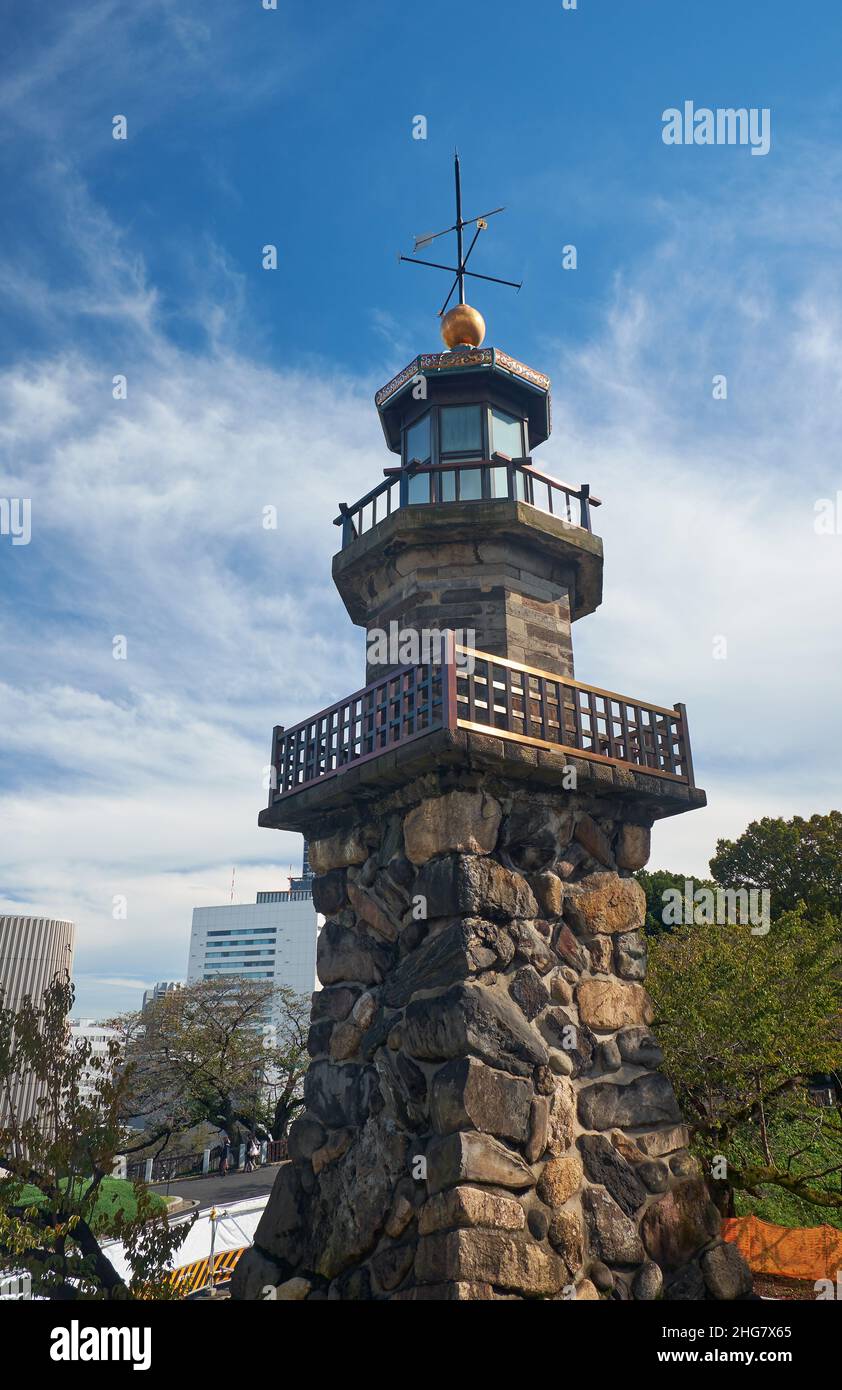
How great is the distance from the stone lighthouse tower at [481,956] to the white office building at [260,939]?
125 m

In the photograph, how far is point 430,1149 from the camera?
8.34 metres

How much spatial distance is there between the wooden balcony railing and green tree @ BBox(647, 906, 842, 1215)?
5351mm

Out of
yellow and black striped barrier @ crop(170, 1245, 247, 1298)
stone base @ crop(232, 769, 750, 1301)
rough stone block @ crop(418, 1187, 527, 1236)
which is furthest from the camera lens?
yellow and black striped barrier @ crop(170, 1245, 247, 1298)

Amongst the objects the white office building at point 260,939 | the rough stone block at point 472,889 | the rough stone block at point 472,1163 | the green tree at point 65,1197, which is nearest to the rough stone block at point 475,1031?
the rough stone block at point 472,1163

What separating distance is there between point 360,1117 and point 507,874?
3144 millimetres

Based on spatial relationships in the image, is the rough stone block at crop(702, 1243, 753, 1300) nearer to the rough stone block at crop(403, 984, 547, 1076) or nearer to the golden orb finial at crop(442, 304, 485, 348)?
the rough stone block at crop(403, 984, 547, 1076)

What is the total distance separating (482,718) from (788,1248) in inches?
393

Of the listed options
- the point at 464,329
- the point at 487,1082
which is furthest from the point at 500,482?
the point at 487,1082

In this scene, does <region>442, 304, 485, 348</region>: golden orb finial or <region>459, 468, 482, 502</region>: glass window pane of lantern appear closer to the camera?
<region>459, 468, 482, 502</region>: glass window pane of lantern

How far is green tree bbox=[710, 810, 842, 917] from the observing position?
3416 centimetres

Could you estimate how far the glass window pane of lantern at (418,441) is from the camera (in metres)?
13.1

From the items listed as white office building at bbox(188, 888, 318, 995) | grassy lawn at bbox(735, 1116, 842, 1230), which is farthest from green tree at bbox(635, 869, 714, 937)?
white office building at bbox(188, 888, 318, 995)

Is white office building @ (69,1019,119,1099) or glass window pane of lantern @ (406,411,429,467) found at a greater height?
glass window pane of lantern @ (406,411,429,467)
